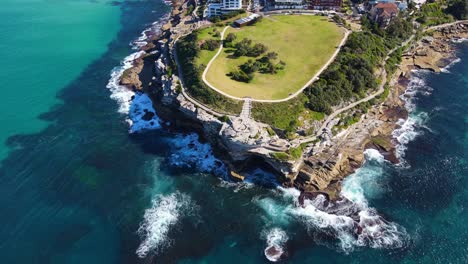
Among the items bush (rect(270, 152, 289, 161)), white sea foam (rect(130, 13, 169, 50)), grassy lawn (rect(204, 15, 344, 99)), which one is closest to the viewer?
bush (rect(270, 152, 289, 161))

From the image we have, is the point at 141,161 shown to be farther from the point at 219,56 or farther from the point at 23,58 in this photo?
the point at 23,58

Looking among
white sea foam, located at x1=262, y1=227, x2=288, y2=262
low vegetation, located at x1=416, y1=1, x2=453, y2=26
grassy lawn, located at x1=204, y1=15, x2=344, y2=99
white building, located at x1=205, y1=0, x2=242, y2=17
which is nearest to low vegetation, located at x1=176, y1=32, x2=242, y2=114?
grassy lawn, located at x1=204, y1=15, x2=344, y2=99

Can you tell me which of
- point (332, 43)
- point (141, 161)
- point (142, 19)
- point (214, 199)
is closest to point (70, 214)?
point (141, 161)

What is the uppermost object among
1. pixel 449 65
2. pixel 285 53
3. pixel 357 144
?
pixel 285 53

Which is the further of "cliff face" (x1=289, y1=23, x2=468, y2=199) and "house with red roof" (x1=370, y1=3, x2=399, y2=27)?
"house with red roof" (x1=370, y1=3, x2=399, y2=27)

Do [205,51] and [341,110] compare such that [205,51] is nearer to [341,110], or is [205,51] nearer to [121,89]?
[121,89]

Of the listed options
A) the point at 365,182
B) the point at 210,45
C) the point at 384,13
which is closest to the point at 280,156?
the point at 365,182

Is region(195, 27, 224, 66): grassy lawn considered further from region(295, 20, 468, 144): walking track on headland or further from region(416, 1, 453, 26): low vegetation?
region(416, 1, 453, 26): low vegetation
